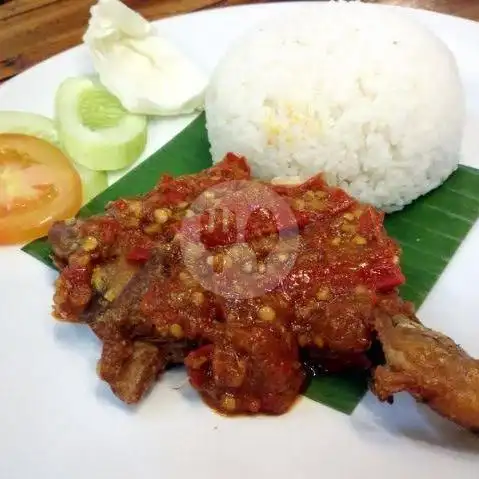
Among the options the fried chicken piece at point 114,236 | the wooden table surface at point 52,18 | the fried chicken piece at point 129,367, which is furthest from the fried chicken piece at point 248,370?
the wooden table surface at point 52,18

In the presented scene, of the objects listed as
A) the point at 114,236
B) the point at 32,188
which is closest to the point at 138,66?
the point at 32,188

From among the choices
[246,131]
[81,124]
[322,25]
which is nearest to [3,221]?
[81,124]

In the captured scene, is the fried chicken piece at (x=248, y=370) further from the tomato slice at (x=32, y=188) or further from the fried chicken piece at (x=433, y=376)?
the tomato slice at (x=32, y=188)

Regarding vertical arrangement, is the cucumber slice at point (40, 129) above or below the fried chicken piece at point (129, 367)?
below

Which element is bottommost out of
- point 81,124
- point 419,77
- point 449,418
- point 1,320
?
point 1,320


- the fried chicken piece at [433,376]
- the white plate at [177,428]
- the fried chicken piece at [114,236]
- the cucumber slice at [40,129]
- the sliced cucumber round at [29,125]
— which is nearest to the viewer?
the fried chicken piece at [433,376]

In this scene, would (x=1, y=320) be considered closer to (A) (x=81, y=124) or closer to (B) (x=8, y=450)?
(B) (x=8, y=450)

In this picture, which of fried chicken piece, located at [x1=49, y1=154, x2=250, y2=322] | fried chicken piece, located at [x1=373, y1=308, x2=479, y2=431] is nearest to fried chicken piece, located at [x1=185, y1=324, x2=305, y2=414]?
fried chicken piece, located at [x1=373, y1=308, x2=479, y2=431]

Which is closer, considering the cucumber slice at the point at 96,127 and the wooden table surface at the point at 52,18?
the cucumber slice at the point at 96,127
